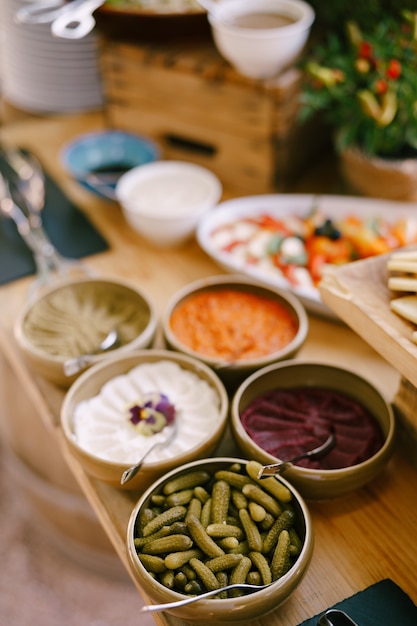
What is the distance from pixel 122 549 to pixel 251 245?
2.31ft

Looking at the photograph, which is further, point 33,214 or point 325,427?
point 33,214

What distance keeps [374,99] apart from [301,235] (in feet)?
1.04

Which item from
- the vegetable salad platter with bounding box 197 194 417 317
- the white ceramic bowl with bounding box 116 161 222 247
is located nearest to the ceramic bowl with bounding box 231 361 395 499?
the vegetable salad platter with bounding box 197 194 417 317

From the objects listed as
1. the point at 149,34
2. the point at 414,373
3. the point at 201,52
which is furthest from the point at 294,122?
the point at 414,373

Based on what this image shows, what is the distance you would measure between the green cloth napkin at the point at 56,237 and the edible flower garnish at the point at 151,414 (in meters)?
0.56

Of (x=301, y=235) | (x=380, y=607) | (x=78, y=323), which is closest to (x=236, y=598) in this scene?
(x=380, y=607)

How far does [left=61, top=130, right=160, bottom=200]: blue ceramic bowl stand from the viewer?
173 centimetres

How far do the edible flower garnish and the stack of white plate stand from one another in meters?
1.18

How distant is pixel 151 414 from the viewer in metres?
1.05

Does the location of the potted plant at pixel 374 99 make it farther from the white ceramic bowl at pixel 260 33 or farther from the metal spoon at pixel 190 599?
the metal spoon at pixel 190 599

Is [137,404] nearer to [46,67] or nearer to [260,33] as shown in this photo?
[260,33]

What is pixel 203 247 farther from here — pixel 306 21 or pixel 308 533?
pixel 308 533

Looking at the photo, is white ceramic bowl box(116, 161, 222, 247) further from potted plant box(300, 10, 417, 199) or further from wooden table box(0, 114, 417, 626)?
potted plant box(300, 10, 417, 199)

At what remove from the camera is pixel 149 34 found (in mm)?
1699
